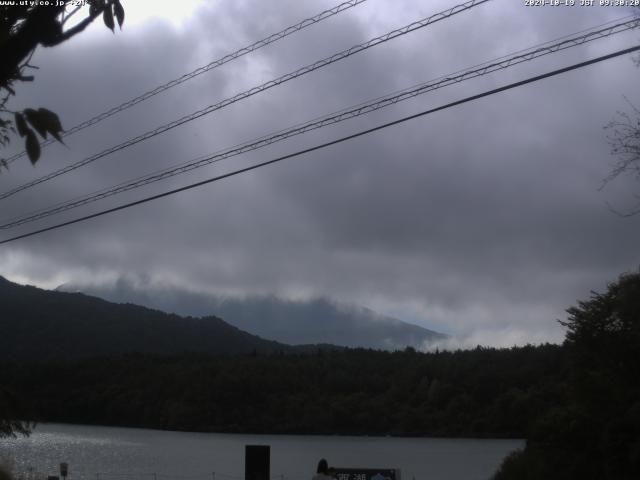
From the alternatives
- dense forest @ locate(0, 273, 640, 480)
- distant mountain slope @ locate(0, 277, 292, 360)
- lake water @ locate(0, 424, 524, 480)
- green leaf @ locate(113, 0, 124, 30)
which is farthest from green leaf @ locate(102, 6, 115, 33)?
distant mountain slope @ locate(0, 277, 292, 360)

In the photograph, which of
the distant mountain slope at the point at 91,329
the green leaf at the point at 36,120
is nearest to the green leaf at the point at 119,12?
the green leaf at the point at 36,120

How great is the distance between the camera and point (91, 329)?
145750mm

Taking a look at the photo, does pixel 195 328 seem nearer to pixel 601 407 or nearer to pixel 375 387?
pixel 375 387

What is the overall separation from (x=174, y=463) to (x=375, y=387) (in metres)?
44.5

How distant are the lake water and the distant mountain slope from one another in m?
15.2

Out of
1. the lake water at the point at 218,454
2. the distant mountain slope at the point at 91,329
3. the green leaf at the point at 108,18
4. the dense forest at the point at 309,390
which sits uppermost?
the distant mountain slope at the point at 91,329

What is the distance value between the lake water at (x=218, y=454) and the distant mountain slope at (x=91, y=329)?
15227mm

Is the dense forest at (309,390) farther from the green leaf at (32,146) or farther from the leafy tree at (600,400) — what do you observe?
the green leaf at (32,146)

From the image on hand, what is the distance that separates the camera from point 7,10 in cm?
354

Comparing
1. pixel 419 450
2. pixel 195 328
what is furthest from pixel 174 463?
pixel 195 328

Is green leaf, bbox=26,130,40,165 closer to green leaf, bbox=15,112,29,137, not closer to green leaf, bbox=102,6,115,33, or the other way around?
green leaf, bbox=15,112,29,137

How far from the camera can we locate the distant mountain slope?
363ft

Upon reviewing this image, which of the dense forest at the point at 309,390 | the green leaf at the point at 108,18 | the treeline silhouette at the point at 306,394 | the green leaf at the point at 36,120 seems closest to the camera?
the green leaf at the point at 36,120

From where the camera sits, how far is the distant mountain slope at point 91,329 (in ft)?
363
